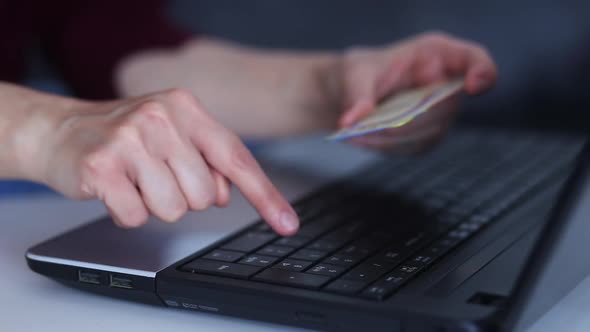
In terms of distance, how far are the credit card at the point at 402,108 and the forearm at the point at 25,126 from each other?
223 mm

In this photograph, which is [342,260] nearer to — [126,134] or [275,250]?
[275,250]

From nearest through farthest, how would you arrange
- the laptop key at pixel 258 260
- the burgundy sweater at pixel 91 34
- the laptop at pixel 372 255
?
the laptop at pixel 372 255 → the laptop key at pixel 258 260 → the burgundy sweater at pixel 91 34

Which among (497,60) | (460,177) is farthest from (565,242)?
(497,60)

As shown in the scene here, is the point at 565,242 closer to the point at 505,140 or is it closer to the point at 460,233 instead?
the point at 460,233

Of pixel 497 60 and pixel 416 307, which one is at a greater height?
pixel 497 60

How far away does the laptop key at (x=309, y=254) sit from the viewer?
1.80 ft

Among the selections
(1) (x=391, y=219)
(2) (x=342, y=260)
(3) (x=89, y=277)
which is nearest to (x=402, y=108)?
(1) (x=391, y=219)

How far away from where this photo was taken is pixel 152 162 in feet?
1.80

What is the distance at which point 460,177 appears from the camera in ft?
2.66

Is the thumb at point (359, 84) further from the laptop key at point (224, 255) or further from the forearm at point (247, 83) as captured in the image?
the laptop key at point (224, 255)

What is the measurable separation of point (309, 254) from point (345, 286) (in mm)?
79

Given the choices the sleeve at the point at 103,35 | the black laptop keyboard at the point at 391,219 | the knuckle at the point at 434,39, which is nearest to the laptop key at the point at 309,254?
the black laptop keyboard at the point at 391,219

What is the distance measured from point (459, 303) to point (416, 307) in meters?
0.03

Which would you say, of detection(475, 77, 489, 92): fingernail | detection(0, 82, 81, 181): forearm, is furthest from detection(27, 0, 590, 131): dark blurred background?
detection(0, 82, 81, 181): forearm
